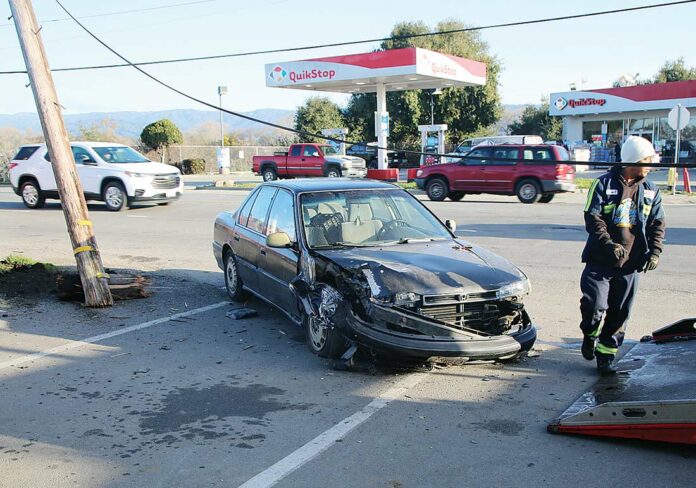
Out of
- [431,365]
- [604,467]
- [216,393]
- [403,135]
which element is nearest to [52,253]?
[216,393]

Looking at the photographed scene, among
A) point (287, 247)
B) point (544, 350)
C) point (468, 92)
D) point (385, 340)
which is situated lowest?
point (544, 350)

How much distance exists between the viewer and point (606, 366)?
17.5 feet

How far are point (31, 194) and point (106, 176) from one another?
10.3 feet

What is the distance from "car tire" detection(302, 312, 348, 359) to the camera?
5.61m

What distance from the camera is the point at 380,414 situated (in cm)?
468

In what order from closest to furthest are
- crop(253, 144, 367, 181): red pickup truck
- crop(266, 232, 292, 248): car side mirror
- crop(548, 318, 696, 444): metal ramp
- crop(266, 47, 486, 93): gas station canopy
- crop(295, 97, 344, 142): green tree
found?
crop(548, 318, 696, 444): metal ramp → crop(266, 232, 292, 248): car side mirror → crop(266, 47, 486, 93): gas station canopy → crop(253, 144, 367, 181): red pickup truck → crop(295, 97, 344, 142): green tree

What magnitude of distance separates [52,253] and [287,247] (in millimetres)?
7364

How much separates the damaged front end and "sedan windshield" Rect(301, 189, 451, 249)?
2.70 ft

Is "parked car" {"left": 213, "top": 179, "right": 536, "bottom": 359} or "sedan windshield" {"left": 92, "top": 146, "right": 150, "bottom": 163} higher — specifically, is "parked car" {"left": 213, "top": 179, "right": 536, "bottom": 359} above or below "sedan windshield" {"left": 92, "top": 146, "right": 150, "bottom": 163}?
below

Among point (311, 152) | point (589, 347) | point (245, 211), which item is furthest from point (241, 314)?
point (311, 152)

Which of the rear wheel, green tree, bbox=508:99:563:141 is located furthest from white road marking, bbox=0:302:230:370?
green tree, bbox=508:99:563:141

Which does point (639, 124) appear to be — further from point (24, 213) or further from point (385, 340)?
point (385, 340)

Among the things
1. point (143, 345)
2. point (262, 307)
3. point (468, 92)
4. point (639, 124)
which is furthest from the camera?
point (468, 92)

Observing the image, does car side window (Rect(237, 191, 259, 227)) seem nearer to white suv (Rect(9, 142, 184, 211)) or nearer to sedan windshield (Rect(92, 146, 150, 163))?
white suv (Rect(9, 142, 184, 211))
